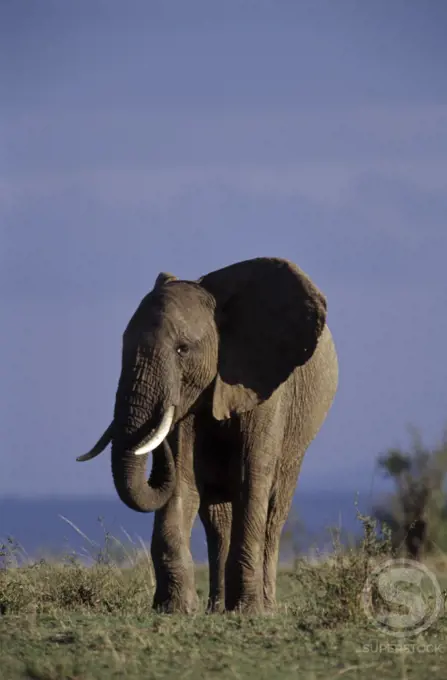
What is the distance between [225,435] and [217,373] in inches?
21.2

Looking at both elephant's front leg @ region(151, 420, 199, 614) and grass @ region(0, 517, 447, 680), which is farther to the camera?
elephant's front leg @ region(151, 420, 199, 614)

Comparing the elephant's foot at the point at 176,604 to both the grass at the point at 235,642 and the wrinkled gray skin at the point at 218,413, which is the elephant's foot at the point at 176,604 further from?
the grass at the point at 235,642

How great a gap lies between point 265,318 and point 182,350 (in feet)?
3.85

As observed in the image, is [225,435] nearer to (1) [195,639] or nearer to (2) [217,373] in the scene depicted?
(2) [217,373]

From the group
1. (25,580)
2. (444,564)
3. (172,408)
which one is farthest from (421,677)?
(444,564)

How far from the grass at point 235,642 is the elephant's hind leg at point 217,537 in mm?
1071

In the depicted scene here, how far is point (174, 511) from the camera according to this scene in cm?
1346

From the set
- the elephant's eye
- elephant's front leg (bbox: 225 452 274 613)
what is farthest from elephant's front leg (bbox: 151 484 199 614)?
the elephant's eye

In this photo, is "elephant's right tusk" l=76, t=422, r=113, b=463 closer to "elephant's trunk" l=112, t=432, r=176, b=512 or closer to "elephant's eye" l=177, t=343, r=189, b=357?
"elephant's trunk" l=112, t=432, r=176, b=512

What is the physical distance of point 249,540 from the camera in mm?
13648

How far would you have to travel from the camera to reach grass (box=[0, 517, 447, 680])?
10.3m

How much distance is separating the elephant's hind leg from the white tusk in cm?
187

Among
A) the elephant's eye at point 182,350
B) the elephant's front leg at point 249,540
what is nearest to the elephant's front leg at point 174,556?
the elephant's front leg at point 249,540

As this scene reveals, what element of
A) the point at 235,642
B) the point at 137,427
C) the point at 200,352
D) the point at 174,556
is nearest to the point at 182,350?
the point at 200,352
